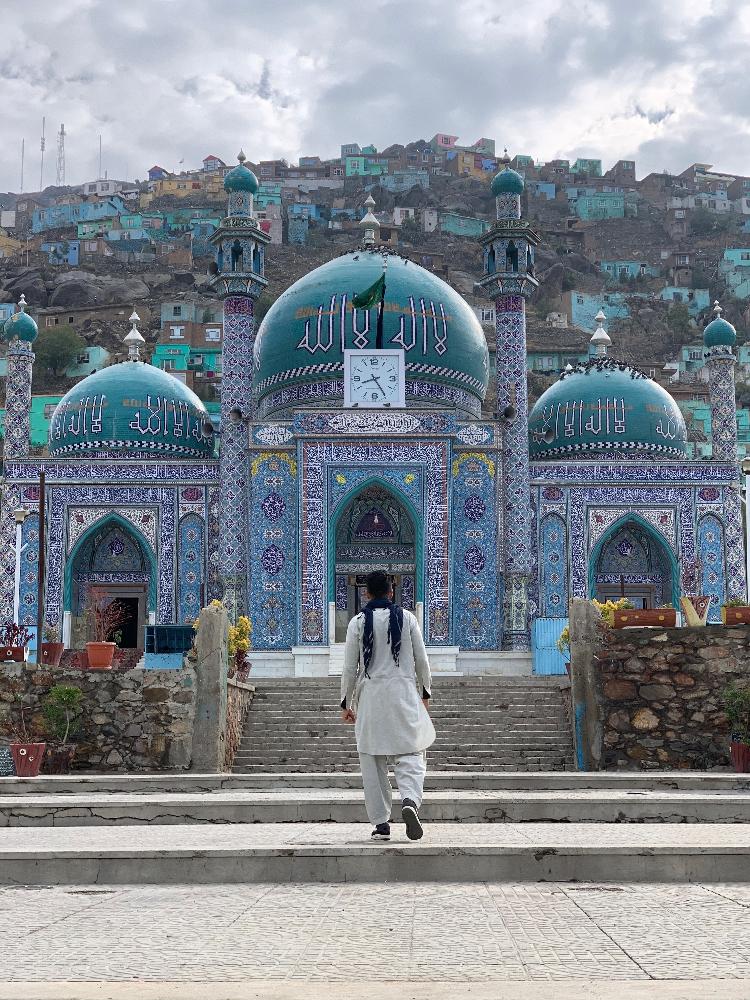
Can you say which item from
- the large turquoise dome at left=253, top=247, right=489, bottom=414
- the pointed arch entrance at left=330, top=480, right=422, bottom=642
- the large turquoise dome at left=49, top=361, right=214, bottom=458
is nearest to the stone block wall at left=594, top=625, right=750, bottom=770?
the pointed arch entrance at left=330, top=480, right=422, bottom=642

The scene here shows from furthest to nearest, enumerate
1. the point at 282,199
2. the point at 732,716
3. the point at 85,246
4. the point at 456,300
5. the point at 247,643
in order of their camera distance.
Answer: the point at 282,199
the point at 85,246
the point at 456,300
the point at 247,643
the point at 732,716

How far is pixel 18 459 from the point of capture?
29359mm

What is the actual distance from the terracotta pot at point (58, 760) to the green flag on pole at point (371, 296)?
16.0 m

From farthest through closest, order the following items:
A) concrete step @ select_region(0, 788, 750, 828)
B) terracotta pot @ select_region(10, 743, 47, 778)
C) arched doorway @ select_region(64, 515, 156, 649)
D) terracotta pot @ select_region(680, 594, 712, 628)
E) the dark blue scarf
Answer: arched doorway @ select_region(64, 515, 156, 649)
terracotta pot @ select_region(680, 594, 712, 628)
terracotta pot @ select_region(10, 743, 47, 778)
concrete step @ select_region(0, 788, 750, 828)
the dark blue scarf

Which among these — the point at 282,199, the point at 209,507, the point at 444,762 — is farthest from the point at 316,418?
the point at 282,199

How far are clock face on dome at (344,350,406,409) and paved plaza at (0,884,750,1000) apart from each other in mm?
22213

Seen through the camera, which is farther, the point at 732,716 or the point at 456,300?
the point at 456,300

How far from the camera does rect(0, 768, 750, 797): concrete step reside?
40.1 ft

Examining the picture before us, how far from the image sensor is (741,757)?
590 inches

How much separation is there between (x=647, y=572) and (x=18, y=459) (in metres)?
13.0

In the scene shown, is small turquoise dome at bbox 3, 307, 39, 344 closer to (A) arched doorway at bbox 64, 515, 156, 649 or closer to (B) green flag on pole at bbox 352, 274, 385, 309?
(A) arched doorway at bbox 64, 515, 156, 649

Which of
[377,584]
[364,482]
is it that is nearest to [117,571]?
[364,482]

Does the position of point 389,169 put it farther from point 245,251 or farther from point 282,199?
point 245,251

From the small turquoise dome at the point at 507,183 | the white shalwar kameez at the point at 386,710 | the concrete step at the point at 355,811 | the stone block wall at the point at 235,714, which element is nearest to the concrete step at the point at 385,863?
the white shalwar kameez at the point at 386,710
